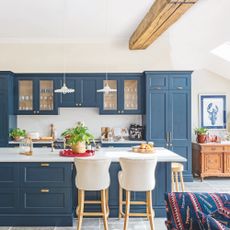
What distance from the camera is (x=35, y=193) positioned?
3.81 meters

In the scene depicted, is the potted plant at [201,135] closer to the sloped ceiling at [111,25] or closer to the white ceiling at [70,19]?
the sloped ceiling at [111,25]

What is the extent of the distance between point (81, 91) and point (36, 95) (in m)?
1.00

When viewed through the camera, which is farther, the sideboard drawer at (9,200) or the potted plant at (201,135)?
the potted plant at (201,135)

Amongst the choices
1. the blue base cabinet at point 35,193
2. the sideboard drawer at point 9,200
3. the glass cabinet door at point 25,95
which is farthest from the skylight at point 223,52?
the sideboard drawer at point 9,200

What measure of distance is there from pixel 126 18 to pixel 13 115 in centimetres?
325

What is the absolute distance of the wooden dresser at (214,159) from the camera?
625 cm

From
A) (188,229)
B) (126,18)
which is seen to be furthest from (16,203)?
(126,18)

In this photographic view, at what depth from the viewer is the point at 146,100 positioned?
20.2 feet

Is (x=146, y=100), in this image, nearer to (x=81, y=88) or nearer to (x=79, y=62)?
(x=81, y=88)

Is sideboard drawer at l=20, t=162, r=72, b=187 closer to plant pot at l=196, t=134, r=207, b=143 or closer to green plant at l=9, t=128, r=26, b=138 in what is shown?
green plant at l=9, t=128, r=26, b=138

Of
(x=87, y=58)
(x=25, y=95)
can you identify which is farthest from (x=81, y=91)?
(x=25, y=95)

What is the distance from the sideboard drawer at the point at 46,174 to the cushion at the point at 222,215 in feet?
7.07

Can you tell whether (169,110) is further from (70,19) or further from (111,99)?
(70,19)

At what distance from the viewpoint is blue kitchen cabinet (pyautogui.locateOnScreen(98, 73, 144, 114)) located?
6352 mm
